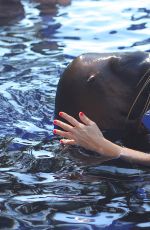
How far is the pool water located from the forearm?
5 centimetres

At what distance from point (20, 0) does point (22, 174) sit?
23.9ft

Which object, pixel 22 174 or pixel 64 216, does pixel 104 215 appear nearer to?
pixel 64 216

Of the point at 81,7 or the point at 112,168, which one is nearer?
the point at 112,168

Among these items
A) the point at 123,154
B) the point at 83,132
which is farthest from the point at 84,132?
the point at 123,154

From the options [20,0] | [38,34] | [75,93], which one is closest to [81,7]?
[20,0]

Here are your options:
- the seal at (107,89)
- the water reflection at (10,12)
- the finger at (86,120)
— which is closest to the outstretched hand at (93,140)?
the finger at (86,120)

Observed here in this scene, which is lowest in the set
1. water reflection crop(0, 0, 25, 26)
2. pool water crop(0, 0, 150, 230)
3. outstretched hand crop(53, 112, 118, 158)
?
water reflection crop(0, 0, 25, 26)

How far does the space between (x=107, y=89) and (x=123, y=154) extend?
0.47 meters

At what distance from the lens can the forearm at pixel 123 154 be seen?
337 cm

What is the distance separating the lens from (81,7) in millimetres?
10117

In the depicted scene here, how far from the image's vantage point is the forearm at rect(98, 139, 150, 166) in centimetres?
337

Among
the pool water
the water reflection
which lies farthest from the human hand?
the water reflection

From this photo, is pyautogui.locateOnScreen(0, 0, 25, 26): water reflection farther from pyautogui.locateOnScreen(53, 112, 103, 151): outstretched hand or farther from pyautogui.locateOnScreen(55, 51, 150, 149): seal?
pyautogui.locateOnScreen(53, 112, 103, 151): outstretched hand

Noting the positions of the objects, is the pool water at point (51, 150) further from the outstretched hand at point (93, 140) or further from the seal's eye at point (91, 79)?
the seal's eye at point (91, 79)
